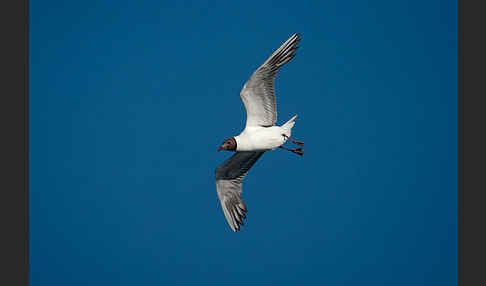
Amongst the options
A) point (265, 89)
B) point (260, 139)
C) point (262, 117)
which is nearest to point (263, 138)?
point (260, 139)

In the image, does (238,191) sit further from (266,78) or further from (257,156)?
(266,78)

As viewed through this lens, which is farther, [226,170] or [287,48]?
[226,170]

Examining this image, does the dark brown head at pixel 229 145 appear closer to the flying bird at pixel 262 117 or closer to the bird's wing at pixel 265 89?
the flying bird at pixel 262 117

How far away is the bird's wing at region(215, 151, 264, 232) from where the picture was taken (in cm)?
418

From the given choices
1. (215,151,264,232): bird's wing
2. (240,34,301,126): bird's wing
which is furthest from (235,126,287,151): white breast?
(215,151,264,232): bird's wing

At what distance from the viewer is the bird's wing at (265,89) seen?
3.62 m

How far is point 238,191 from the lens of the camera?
4.25m

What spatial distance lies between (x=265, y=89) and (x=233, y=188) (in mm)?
1063

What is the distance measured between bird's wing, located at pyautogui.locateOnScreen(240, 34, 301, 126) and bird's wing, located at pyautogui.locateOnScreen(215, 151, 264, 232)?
1.45ft

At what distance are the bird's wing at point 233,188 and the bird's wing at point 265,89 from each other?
44 centimetres

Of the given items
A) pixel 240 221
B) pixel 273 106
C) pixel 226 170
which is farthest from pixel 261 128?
pixel 240 221

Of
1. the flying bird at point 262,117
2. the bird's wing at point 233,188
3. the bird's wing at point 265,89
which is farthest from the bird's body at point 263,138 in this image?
the bird's wing at point 233,188

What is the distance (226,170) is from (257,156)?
32 cm

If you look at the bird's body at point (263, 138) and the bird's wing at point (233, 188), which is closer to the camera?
the bird's body at point (263, 138)
